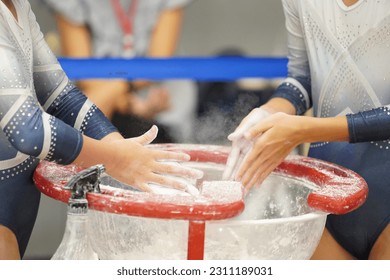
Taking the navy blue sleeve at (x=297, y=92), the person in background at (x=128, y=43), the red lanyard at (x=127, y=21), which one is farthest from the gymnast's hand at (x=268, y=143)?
the red lanyard at (x=127, y=21)

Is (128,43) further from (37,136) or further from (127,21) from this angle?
(37,136)

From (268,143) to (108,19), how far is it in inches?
42.2

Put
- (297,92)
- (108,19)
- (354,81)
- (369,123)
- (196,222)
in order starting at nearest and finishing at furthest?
(196,222), (369,123), (354,81), (297,92), (108,19)

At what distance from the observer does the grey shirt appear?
2043 mm

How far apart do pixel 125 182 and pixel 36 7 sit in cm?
138

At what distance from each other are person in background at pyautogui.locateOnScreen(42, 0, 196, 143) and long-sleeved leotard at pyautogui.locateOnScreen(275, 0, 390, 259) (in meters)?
0.56

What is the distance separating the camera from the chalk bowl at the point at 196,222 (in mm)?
968

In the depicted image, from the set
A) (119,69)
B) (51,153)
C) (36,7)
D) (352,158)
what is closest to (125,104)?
(119,69)

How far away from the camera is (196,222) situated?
3.21 feet

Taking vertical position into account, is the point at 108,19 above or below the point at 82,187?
below

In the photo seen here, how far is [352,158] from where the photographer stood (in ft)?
4.59

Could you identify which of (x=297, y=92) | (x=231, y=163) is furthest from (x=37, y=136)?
(x=297, y=92)

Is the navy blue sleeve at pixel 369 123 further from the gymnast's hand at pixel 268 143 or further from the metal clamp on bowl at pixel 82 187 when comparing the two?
the metal clamp on bowl at pixel 82 187
